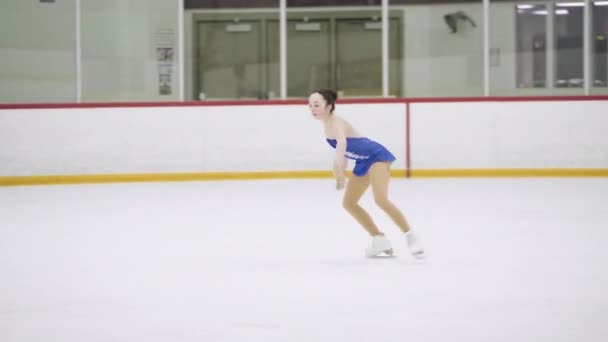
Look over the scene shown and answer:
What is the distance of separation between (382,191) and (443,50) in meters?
7.71

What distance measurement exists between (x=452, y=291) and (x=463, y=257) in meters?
1.18

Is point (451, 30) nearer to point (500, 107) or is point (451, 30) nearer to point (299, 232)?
point (500, 107)

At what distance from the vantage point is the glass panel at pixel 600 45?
1315 centimetres

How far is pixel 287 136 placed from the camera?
40.9 feet

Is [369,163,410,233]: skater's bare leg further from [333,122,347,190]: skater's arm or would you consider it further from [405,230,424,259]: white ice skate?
[333,122,347,190]: skater's arm

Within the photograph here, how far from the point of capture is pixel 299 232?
738cm

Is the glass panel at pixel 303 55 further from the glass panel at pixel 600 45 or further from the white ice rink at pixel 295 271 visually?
the white ice rink at pixel 295 271

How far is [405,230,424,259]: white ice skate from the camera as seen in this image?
5918 millimetres

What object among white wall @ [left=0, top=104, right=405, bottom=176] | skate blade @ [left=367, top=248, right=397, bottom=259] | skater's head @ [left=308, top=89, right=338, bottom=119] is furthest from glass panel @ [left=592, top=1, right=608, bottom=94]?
skater's head @ [left=308, top=89, right=338, bottom=119]

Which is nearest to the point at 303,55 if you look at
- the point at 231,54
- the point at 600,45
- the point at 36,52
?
the point at 231,54

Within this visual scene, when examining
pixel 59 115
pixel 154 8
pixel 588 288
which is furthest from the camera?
pixel 154 8

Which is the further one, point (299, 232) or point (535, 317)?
point (299, 232)

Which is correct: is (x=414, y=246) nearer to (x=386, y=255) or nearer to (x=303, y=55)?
(x=386, y=255)

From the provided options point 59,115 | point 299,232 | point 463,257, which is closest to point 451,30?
point 59,115
